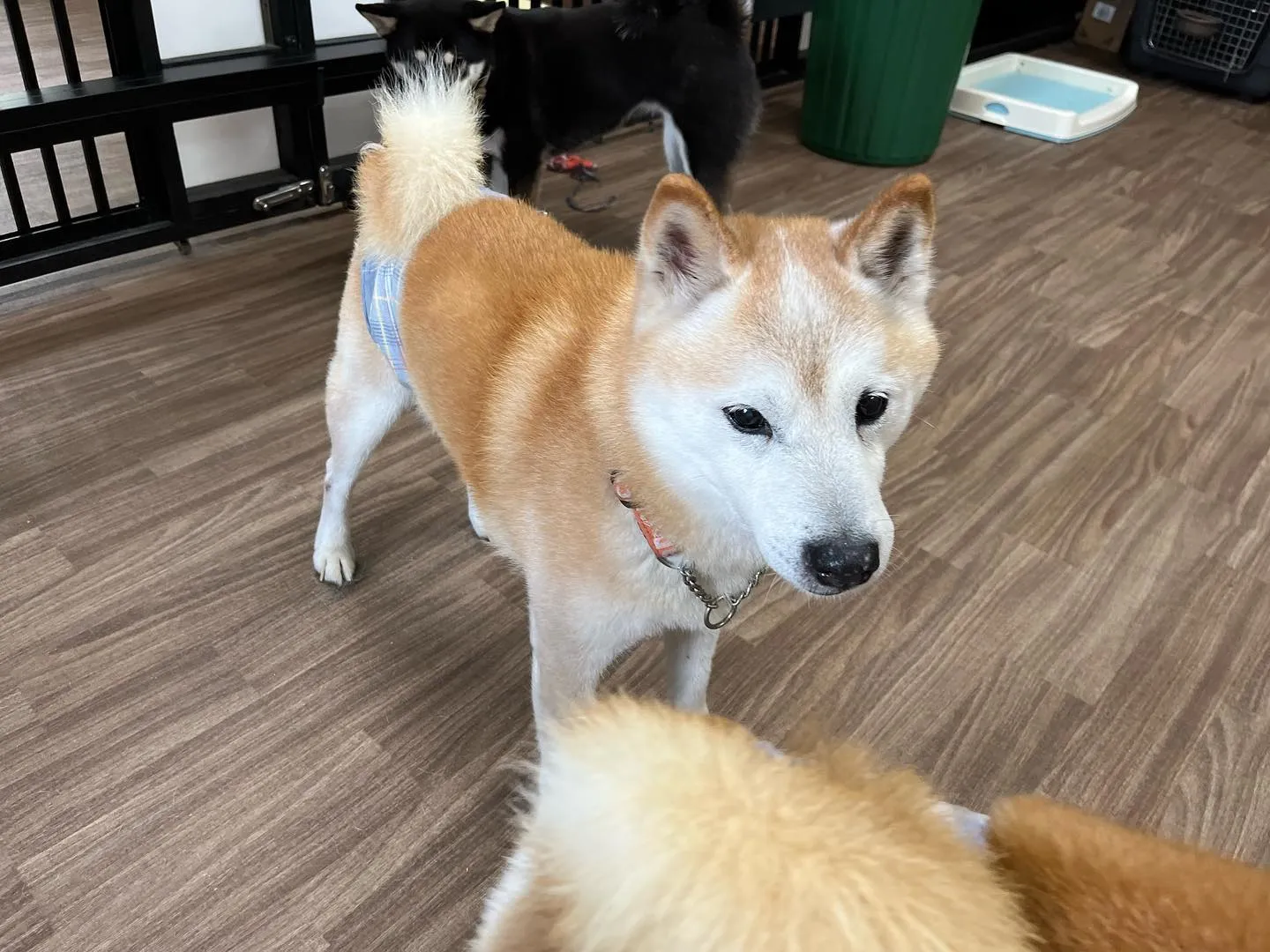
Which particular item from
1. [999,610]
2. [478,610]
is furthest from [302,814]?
[999,610]

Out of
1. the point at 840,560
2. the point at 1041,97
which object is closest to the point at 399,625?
the point at 840,560

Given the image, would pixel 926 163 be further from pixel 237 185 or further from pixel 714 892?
pixel 714 892

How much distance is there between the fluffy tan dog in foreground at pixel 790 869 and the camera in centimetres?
34

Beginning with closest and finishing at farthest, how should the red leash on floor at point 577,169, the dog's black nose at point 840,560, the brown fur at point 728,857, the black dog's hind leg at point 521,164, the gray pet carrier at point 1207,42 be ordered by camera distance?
1. the brown fur at point 728,857
2. the dog's black nose at point 840,560
3. the black dog's hind leg at point 521,164
4. the red leash on floor at point 577,169
5. the gray pet carrier at point 1207,42

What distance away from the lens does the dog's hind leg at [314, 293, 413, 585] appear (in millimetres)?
1204

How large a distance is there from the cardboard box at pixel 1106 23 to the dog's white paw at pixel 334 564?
189 inches

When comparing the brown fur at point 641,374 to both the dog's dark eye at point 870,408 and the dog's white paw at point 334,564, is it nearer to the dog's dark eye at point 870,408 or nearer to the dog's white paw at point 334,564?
the dog's dark eye at point 870,408

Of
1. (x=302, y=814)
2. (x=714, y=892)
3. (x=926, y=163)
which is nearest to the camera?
(x=714, y=892)

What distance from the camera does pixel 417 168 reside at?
1126mm

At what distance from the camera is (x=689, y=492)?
0.80m

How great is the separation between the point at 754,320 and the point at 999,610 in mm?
896

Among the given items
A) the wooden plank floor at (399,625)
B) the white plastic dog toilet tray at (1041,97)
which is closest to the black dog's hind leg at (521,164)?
the wooden plank floor at (399,625)

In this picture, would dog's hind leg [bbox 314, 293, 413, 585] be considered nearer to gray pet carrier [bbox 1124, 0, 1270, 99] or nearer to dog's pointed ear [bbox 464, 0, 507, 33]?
dog's pointed ear [bbox 464, 0, 507, 33]

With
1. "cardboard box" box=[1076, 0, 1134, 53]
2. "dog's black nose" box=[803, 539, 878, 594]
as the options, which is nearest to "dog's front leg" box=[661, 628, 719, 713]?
"dog's black nose" box=[803, 539, 878, 594]
